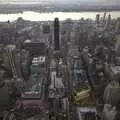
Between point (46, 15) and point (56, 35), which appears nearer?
point (56, 35)

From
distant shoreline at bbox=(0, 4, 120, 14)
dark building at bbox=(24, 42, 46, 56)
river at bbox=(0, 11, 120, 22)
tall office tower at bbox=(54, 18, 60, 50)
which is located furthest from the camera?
distant shoreline at bbox=(0, 4, 120, 14)

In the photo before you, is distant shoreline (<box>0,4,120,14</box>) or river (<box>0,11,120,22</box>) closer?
river (<box>0,11,120,22</box>)

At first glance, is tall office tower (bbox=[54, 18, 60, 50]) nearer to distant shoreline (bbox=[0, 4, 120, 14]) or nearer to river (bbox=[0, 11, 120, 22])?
river (bbox=[0, 11, 120, 22])

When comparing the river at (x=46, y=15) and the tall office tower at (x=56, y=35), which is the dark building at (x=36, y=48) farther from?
the river at (x=46, y=15)

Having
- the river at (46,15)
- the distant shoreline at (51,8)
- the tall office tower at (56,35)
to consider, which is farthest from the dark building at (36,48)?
the distant shoreline at (51,8)

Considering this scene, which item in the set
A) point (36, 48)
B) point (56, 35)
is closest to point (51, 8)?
point (56, 35)

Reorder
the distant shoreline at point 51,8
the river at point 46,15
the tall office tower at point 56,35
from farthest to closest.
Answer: the distant shoreline at point 51,8
the river at point 46,15
the tall office tower at point 56,35

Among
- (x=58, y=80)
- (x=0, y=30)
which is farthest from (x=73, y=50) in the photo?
(x=0, y=30)

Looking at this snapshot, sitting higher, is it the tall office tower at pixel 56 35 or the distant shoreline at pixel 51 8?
the distant shoreline at pixel 51 8

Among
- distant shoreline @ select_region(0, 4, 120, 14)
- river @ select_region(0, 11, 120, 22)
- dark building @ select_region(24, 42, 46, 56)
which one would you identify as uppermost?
distant shoreline @ select_region(0, 4, 120, 14)

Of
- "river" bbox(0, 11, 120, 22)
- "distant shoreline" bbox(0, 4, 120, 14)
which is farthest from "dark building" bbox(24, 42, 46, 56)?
"distant shoreline" bbox(0, 4, 120, 14)

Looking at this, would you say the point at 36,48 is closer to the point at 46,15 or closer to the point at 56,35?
the point at 56,35
